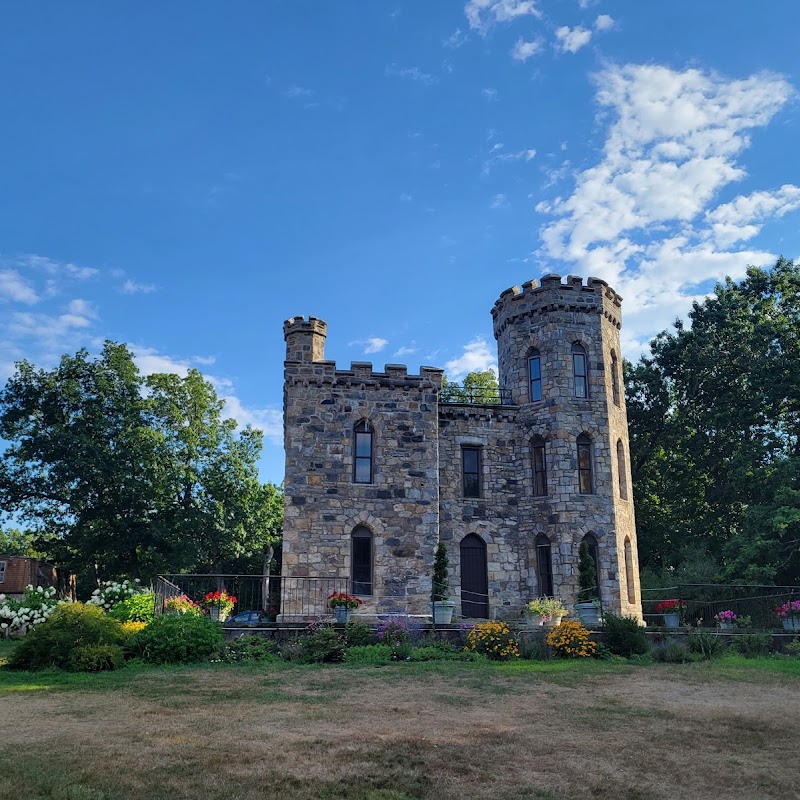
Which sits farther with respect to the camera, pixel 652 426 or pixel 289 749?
pixel 652 426

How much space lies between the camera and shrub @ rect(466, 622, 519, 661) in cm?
1581

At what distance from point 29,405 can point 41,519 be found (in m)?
5.00

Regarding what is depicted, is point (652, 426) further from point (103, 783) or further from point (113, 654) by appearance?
point (103, 783)

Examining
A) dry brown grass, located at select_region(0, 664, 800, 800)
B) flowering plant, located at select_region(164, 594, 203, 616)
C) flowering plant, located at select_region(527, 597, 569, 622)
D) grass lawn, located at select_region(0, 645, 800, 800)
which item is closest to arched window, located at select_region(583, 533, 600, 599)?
flowering plant, located at select_region(527, 597, 569, 622)

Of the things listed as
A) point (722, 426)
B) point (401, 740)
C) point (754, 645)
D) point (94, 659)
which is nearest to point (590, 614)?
point (754, 645)

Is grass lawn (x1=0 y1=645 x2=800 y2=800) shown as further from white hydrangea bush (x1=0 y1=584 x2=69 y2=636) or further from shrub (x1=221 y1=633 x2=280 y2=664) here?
white hydrangea bush (x1=0 y1=584 x2=69 y2=636)

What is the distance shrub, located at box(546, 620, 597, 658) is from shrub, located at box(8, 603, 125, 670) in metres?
9.00

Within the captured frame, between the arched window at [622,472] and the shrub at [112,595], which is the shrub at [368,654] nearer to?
the shrub at [112,595]

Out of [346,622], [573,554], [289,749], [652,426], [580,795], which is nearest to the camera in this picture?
[580,795]

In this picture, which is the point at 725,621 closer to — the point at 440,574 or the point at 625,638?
the point at 625,638

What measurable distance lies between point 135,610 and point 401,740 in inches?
452

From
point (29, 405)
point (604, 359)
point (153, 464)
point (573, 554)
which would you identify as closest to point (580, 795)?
point (573, 554)

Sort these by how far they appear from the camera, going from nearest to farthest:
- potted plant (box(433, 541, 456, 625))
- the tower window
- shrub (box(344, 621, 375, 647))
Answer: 1. shrub (box(344, 621, 375, 647))
2. potted plant (box(433, 541, 456, 625))
3. the tower window

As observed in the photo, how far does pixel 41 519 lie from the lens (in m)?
32.0
